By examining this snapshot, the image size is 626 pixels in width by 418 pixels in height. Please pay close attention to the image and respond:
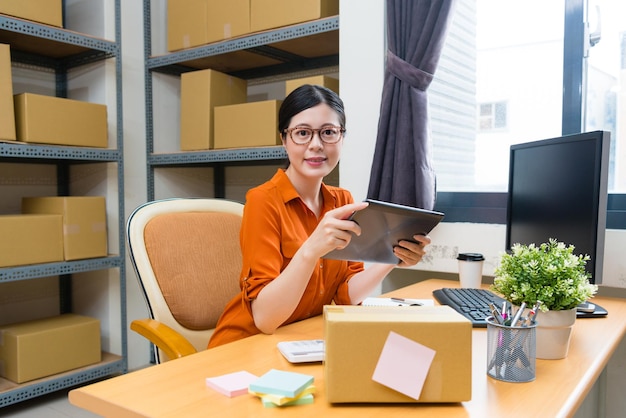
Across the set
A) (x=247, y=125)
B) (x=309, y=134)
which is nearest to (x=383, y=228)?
(x=309, y=134)

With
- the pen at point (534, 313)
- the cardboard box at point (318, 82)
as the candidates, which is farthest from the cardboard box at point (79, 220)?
the pen at point (534, 313)

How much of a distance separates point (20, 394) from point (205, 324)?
55.2 inches

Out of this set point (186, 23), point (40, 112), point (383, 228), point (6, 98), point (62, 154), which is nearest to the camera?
point (383, 228)

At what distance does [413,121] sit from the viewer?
205 cm

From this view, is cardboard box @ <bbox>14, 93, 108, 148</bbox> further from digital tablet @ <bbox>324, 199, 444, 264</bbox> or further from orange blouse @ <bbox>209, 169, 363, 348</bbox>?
digital tablet @ <bbox>324, 199, 444, 264</bbox>

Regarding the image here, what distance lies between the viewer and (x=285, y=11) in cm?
248

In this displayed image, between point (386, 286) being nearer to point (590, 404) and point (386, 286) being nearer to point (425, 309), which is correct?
point (590, 404)

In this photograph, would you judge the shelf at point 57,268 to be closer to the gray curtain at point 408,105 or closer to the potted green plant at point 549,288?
the gray curtain at point 408,105

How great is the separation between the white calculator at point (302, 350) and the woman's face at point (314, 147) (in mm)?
498

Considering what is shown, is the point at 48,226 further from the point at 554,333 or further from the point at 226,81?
the point at 554,333

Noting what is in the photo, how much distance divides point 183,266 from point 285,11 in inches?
59.2

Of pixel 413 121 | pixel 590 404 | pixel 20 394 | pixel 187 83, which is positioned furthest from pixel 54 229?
pixel 590 404

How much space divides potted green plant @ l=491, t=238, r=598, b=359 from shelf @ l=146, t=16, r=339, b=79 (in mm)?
1641

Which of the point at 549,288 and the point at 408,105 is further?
the point at 408,105
